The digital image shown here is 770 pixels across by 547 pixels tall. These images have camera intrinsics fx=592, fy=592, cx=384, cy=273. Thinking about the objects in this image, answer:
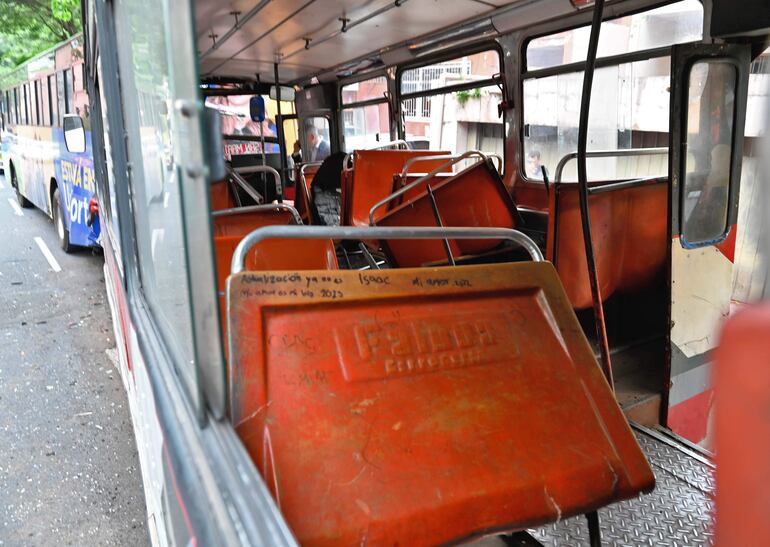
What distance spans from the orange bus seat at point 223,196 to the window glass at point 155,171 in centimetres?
275

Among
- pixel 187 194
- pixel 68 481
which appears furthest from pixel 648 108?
pixel 68 481

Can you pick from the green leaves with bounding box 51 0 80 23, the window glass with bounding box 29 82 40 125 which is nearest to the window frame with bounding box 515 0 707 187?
the window glass with bounding box 29 82 40 125

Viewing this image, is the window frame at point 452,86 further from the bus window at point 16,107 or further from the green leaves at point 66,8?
the green leaves at point 66,8

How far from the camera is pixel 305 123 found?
29.2ft

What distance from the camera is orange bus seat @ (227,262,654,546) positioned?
123 centimetres

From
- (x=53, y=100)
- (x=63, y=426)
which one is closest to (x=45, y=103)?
(x=53, y=100)

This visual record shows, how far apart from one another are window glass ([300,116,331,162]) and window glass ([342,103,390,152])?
1.37 ft

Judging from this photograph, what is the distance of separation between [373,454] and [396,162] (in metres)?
4.44

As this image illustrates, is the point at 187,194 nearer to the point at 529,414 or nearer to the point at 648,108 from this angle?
the point at 529,414

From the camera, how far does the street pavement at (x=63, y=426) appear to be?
2783mm

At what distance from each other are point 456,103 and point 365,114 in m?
1.81

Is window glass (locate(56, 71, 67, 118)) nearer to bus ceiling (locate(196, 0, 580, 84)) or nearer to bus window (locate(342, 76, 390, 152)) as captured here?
bus ceiling (locate(196, 0, 580, 84))

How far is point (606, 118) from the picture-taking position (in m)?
4.26

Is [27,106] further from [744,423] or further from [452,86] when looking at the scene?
[744,423]
